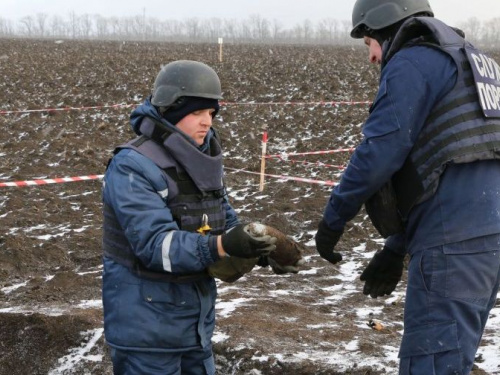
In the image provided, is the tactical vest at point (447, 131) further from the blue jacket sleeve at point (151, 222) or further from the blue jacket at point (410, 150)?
the blue jacket sleeve at point (151, 222)

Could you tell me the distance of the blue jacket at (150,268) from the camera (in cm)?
268

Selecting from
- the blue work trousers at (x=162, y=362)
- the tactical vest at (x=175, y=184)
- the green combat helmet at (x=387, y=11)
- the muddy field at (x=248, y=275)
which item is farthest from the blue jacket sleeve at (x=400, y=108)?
the muddy field at (x=248, y=275)

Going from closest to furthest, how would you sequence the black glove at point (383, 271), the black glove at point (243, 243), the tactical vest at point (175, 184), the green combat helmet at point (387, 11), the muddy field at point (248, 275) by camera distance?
the black glove at point (243, 243), the tactical vest at point (175, 184), the green combat helmet at point (387, 11), the black glove at point (383, 271), the muddy field at point (248, 275)

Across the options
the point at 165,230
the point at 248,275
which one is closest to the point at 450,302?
the point at 165,230

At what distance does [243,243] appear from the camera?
2.60m

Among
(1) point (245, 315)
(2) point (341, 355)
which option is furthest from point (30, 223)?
(2) point (341, 355)

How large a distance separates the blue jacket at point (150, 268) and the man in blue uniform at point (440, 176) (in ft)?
2.58

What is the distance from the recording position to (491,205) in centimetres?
270

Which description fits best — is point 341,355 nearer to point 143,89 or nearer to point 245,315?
point 245,315

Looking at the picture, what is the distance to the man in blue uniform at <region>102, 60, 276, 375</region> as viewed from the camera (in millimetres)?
2689

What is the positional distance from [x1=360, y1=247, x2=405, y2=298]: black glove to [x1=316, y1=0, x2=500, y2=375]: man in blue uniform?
0.54 meters

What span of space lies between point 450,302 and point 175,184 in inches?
49.0

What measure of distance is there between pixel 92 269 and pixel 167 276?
13.3ft

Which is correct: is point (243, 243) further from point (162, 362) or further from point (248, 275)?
point (248, 275)
